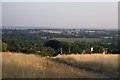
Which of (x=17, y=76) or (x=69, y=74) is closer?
(x=17, y=76)

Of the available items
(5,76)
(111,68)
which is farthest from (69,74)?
(111,68)

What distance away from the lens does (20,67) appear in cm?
1051

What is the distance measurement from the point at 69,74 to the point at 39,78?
1.59m

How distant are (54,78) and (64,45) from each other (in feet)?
119

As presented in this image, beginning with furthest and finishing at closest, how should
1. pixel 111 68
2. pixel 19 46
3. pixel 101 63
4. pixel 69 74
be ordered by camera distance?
pixel 19 46 → pixel 101 63 → pixel 111 68 → pixel 69 74

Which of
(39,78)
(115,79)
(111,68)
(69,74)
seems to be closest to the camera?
(39,78)

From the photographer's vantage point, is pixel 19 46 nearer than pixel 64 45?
→ Yes

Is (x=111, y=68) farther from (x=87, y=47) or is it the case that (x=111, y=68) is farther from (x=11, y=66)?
(x=87, y=47)

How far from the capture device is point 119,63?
1485 cm

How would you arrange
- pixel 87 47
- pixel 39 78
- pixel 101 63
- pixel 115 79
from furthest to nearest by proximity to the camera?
pixel 87 47 < pixel 101 63 < pixel 115 79 < pixel 39 78

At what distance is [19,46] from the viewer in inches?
1581

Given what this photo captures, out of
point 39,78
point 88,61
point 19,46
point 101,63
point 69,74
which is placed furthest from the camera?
point 19,46

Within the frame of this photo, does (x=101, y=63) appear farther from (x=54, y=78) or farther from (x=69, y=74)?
(x=54, y=78)

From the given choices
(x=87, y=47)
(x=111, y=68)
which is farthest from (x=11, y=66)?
(x=87, y=47)
